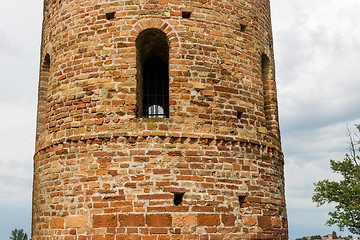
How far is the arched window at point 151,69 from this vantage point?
695 cm

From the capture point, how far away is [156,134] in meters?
6.28

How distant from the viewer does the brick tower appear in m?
6.12

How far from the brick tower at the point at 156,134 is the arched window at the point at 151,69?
61 millimetres

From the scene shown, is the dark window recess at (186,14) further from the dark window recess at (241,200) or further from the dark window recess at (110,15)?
the dark window recess at (241,200)

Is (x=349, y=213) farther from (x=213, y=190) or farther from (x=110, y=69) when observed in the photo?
(x=110, y=69)

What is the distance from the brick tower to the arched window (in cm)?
6

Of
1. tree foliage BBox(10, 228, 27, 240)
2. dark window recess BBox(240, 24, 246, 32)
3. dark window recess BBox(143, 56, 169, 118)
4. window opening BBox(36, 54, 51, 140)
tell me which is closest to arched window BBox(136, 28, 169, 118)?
dark window recess BBox(143, 56, 169, 118)

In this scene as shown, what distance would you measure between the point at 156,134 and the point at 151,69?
10.5 ft

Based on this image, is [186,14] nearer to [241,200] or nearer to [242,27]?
[242,27]

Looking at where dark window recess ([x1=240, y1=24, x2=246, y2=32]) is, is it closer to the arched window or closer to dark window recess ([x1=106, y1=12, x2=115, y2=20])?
the arched window

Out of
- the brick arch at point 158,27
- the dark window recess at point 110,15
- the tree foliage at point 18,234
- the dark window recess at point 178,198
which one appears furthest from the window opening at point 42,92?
the tree foliage at point 18,234

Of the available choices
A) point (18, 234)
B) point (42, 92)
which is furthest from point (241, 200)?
point (18, 234)

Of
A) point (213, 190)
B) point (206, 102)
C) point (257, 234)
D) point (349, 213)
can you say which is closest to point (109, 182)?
point (213, 190)

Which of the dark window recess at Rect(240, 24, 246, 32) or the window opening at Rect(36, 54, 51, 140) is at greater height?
the dark window recess at Rect(240, 24, 246, 32)
